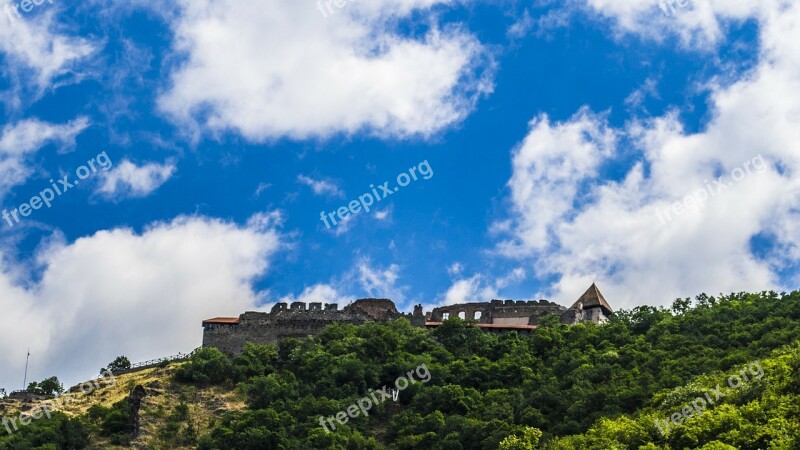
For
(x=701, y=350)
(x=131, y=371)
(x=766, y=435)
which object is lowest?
(x=766, y=435)

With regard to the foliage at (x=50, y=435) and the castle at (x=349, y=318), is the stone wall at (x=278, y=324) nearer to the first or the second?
the castle at (x=349, y=318)

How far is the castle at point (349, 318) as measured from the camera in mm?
98562

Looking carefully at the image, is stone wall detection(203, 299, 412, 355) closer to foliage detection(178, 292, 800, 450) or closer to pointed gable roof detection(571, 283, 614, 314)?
foliage detection(178, 292, 800, 450)

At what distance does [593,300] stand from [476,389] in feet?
76.2

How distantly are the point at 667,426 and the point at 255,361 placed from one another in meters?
39.3

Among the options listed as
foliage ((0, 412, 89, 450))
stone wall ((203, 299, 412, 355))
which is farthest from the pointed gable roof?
foliage ((0, 412, 89, 450))

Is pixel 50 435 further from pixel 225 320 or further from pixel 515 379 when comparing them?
pixel 515 379

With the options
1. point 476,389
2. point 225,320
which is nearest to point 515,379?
point 476,389

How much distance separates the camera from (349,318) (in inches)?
3935

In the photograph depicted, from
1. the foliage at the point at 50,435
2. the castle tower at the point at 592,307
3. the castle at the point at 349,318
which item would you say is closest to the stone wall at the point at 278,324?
the castle at the point at 349,318

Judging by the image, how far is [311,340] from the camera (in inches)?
3659

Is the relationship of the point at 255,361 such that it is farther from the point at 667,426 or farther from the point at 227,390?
the point at 667,426

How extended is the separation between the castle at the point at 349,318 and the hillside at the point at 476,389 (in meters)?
3.94

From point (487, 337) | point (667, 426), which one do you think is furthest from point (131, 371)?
point (667, 426)
